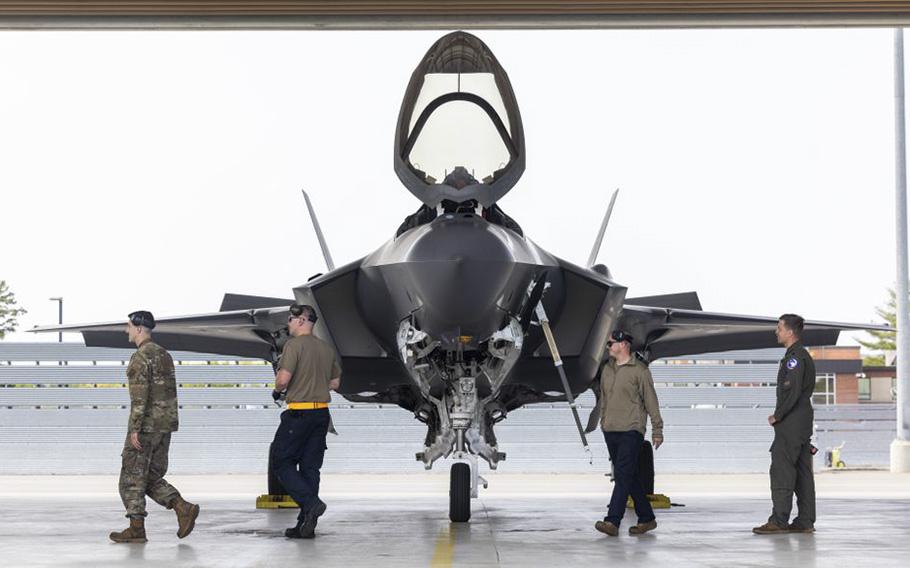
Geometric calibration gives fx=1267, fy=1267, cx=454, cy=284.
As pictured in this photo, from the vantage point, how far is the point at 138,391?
9.70 meters

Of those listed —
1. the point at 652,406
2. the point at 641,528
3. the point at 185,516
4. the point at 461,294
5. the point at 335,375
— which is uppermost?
the point at 461,294

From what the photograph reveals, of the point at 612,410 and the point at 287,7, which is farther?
the point at 287,7

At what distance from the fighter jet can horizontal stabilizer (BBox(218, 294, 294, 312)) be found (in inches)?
100

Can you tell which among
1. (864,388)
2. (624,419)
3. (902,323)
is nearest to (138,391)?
(624,419)

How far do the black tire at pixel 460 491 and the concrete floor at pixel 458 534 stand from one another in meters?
0.18

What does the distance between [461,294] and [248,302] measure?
579cm

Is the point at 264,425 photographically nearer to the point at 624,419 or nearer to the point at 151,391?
the point at 151,391

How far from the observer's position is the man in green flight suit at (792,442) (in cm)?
1049

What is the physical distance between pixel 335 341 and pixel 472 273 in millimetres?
2547

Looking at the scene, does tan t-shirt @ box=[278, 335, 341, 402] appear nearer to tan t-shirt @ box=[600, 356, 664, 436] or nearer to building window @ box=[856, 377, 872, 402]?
tan t-shirt @ box=[600, 356, 664, 436]

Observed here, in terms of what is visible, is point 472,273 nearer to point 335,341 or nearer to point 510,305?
point 510,305

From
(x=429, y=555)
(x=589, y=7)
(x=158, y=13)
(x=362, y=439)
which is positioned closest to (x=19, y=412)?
(x=362, y=439)

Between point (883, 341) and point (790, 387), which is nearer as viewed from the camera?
point (790, 387)

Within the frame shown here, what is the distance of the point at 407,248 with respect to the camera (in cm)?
1017
